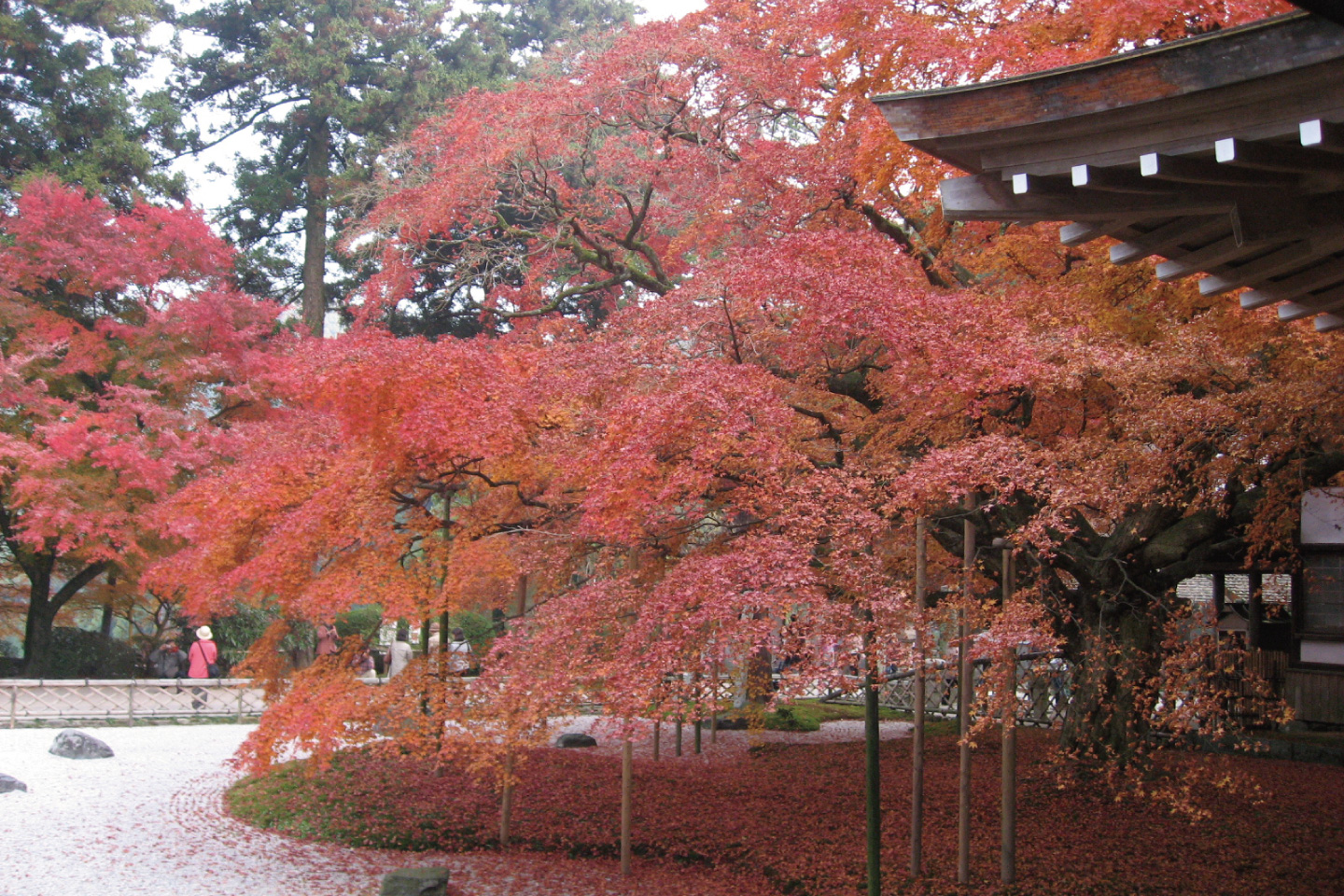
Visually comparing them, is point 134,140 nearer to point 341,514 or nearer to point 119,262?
point 119,262

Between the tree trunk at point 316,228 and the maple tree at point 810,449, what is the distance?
11.8m

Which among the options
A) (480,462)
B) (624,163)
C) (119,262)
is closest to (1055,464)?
(480,462)

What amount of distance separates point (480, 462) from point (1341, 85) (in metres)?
6.77

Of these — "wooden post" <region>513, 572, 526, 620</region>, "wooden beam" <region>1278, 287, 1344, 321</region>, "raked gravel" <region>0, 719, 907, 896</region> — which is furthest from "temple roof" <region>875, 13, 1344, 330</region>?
"wooden post" <region>513, 572, 526, 620</region>

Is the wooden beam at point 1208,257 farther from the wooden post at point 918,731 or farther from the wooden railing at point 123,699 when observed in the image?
the wooden railing at point 123,699

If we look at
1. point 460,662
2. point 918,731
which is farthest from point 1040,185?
point 460,662

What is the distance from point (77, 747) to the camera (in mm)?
12508

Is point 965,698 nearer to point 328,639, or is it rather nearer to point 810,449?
point 810,449

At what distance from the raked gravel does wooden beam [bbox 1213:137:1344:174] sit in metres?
6.18

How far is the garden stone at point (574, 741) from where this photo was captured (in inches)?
570

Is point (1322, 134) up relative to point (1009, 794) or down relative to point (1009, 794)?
up

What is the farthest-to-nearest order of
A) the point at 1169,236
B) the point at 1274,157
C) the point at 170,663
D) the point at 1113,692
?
the point at 170,663, the point at 1113,692, the point at 1169,236, the point at 1274,157

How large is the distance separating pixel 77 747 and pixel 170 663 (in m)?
4.77

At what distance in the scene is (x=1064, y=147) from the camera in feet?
12.3
